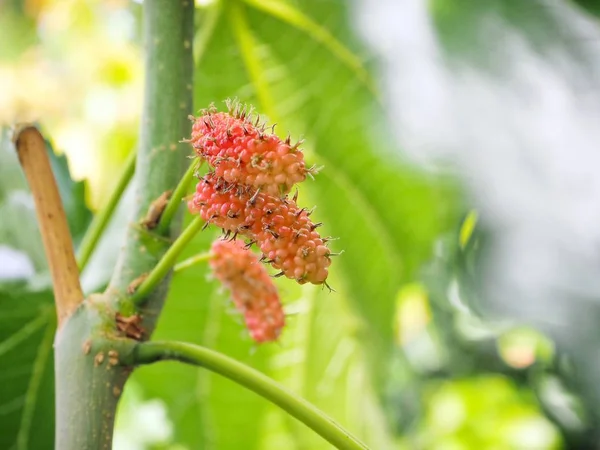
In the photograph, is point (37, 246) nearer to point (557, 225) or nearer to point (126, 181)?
point (126, 181)

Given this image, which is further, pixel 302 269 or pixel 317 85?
pixel 317 85

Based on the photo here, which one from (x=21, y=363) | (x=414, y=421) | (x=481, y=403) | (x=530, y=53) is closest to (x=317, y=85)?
(x=530, y=53)

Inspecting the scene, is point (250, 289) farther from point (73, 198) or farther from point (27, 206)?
point (27, 206)

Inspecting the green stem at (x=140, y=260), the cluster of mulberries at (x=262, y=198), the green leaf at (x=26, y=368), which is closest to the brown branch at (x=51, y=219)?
the green stem at (x=140, y=260)

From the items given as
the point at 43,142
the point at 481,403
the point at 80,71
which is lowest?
the point at 43,142

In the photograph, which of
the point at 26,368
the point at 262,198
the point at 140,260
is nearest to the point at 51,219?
the point at 140,260

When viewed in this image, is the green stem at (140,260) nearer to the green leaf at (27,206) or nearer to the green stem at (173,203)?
the green stem at (173,203)

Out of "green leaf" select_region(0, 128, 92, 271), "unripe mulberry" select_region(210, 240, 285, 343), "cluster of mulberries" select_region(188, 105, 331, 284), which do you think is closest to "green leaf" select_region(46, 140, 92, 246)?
"green leaf" select_region(0, 128, 92, 271)
